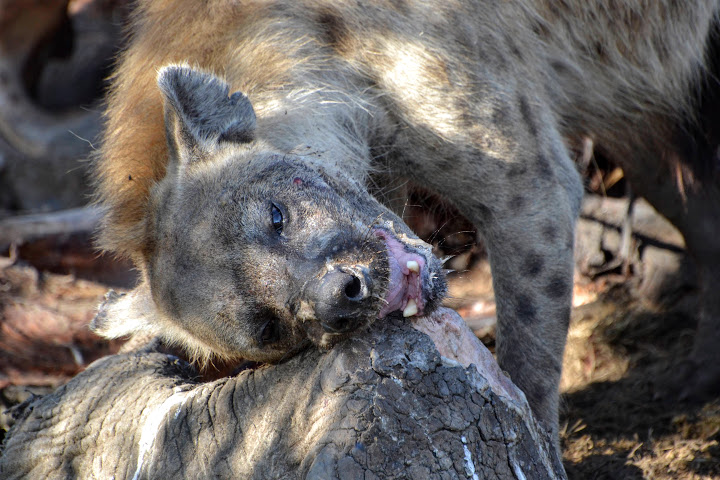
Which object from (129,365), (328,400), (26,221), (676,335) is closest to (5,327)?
(26,221)

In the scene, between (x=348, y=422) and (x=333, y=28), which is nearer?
(x=348, y=422)

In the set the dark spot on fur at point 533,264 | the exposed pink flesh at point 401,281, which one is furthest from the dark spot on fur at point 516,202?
the exposed pink flesh at point 401,281

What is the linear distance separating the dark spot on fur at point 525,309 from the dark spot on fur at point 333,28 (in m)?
1.21

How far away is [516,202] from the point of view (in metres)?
2.88

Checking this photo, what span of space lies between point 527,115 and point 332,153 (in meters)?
0.77

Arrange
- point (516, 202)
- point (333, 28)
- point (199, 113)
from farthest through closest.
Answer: point (333, 28)
point (516, 202)
point (199, 113)

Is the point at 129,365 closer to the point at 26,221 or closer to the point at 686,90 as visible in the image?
the point at 26,221

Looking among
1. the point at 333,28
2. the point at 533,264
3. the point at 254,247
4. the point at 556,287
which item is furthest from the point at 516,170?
the point at 254,247

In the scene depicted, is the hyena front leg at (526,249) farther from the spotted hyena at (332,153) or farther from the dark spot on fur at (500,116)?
the dark spot on fur at (500,116)

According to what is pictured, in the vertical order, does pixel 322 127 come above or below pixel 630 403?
above

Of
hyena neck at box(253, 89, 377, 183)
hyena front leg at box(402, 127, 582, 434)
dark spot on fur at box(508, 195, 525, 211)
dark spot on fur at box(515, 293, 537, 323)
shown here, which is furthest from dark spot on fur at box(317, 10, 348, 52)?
dark spot on fur at box(515, 293, 537, 323)

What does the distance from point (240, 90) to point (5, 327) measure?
7.77 feet

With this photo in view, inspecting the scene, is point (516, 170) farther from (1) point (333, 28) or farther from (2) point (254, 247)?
(2) point (254, 247)

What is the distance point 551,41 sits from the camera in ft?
10.9
